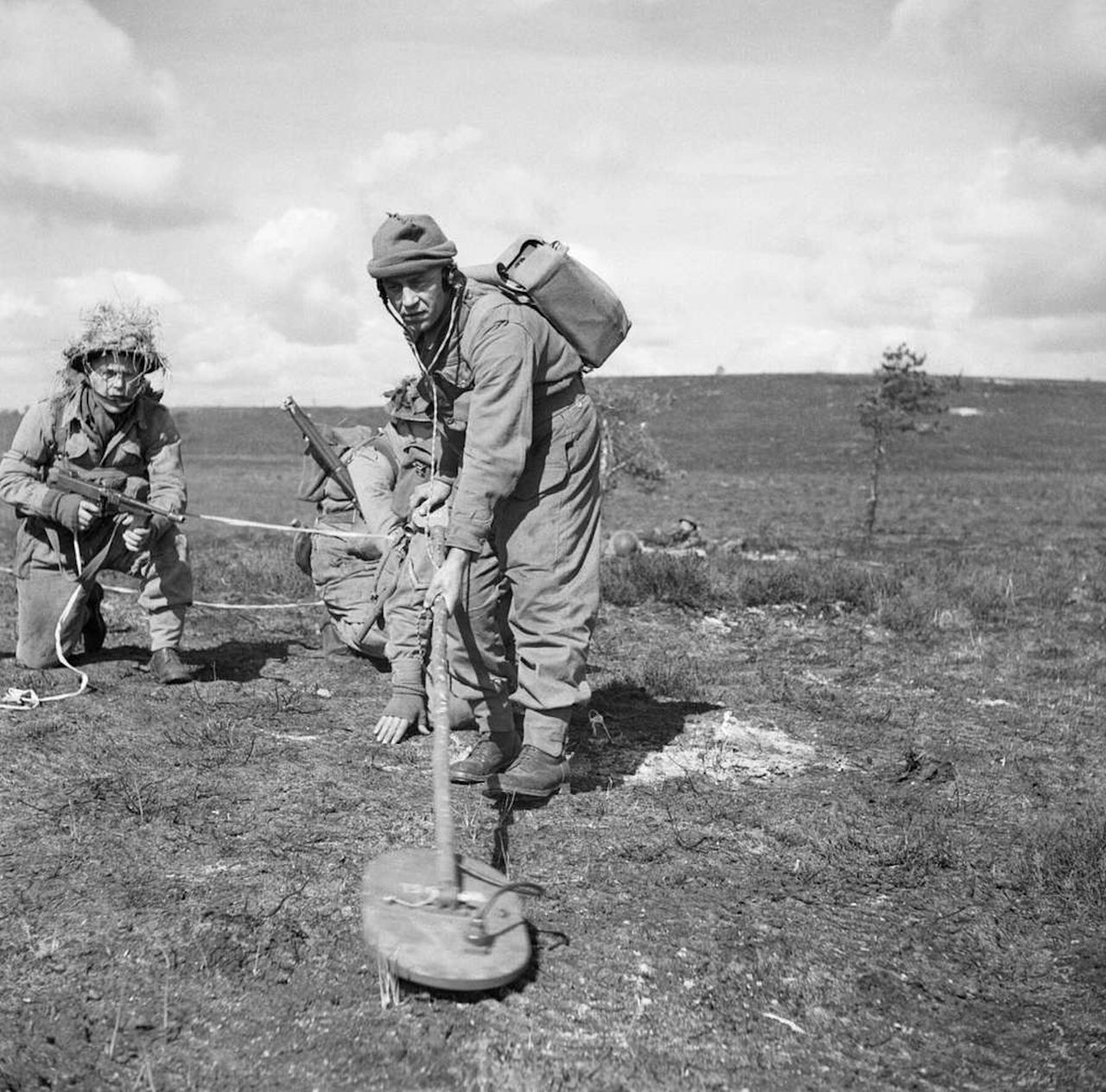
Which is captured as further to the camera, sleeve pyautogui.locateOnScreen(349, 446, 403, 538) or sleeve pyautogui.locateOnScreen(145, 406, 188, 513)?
sleeve pyautogui.locateOnScreen(349, 446, 403, 538)

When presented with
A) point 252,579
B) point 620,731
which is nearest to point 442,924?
point 620,731

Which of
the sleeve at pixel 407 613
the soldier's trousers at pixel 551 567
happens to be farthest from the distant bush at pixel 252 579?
the soldier's trousers at pixel 551 567

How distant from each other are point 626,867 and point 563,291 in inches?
89.6

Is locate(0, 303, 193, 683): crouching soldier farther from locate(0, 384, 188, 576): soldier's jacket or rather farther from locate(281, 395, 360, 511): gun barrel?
locate(281, 395, 360, 511): gun barrel

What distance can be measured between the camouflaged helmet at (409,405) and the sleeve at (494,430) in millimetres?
1209

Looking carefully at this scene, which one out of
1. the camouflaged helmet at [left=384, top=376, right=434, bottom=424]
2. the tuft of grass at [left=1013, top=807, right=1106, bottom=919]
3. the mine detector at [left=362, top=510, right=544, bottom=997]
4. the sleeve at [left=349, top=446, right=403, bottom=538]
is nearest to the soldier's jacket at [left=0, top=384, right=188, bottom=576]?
the sleeve at [left=349, top=446, right=403, bottom=538]

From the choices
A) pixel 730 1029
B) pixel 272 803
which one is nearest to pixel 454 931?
pixel 730 1029

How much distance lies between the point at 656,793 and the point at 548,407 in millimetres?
1781

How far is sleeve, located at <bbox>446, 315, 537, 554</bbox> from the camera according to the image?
423cm

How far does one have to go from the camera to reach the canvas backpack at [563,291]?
4504 millimetres

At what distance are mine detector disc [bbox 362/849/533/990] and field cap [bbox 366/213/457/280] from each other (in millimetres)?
2183

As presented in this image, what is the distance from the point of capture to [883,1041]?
3.13 metres

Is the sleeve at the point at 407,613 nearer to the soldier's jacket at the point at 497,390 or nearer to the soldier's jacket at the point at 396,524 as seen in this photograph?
the soldier's jacket at the point at 396,524

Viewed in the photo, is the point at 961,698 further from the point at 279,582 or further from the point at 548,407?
the point at 279,582
